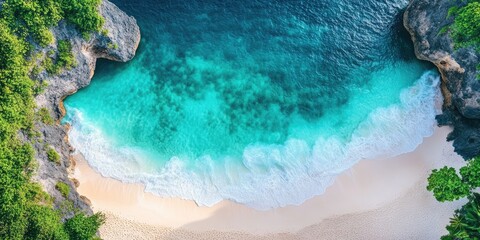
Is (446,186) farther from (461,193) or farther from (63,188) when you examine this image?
(63,188)

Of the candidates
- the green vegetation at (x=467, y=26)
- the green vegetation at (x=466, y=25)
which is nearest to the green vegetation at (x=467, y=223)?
the green vegetation at (x=466, y=25)

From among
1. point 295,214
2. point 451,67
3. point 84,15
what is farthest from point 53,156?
point 451,67

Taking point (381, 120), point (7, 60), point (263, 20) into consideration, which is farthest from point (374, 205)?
point (7, 60)

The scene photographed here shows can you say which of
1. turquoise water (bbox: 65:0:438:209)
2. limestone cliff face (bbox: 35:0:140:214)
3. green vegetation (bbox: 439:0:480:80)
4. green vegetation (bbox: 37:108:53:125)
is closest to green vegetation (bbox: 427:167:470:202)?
turquoise water (bbox: 65:0:438:209)

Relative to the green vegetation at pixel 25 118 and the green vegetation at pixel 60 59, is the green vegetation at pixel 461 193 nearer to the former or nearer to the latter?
the green vegetation at pixel 25 118

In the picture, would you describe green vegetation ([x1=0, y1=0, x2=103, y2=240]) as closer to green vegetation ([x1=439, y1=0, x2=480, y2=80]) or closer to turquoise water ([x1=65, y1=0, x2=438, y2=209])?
turquoise water ([x1=65, y1=0, x2=438, y2=209])

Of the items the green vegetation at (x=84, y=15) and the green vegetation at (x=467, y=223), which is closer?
the green vegetation at (x=467, y=223)
